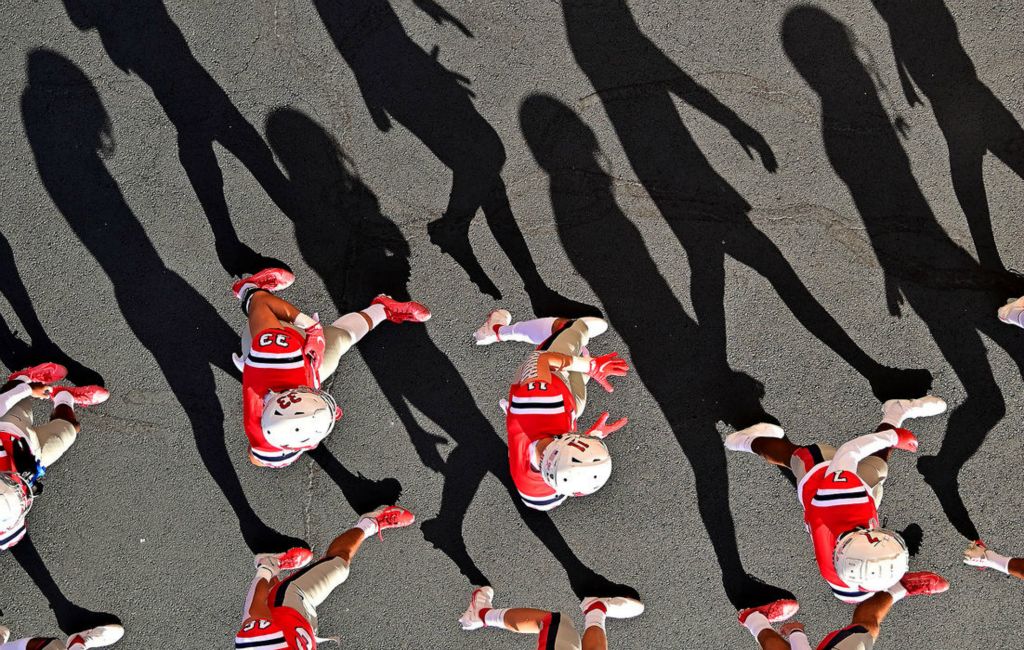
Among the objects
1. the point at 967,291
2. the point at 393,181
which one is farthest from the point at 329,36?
the point at 967,291

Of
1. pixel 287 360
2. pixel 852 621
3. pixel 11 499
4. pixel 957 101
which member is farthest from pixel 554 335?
pixel 11 499

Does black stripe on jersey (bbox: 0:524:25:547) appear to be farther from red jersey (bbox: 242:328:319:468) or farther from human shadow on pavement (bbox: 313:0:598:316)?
human shadow on pavement (bbox: 313:0:598:316)

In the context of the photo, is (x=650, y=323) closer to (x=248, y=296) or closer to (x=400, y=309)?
(x=400, y=309)

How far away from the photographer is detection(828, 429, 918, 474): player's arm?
4.97 metres

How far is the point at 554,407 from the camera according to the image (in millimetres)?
4828

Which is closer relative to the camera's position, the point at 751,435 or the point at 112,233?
the point at 751,435

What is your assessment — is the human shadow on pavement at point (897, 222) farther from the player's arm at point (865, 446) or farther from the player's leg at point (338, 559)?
the player's leg at point (338, 559)

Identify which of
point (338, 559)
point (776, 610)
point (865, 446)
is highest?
point (865, 446)

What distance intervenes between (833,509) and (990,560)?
6.09 ft

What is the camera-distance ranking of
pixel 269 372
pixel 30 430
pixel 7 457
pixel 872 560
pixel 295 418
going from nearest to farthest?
pixel 872 560
pixel 295 418
pixel 269 372
pixel 7 457
pixel 30 430

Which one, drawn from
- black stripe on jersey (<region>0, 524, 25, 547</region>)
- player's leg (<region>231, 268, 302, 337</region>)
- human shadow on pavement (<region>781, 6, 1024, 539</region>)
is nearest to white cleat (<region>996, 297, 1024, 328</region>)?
human shadow on pavement (<region>781, 6, 1024, 539</region>)

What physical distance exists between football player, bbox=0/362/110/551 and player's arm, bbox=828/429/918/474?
5542mm

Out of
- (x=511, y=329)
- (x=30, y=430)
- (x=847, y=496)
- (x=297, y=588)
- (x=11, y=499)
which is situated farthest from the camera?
(x=511, y=329)

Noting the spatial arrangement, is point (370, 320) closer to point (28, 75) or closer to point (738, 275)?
point (738, 275)
